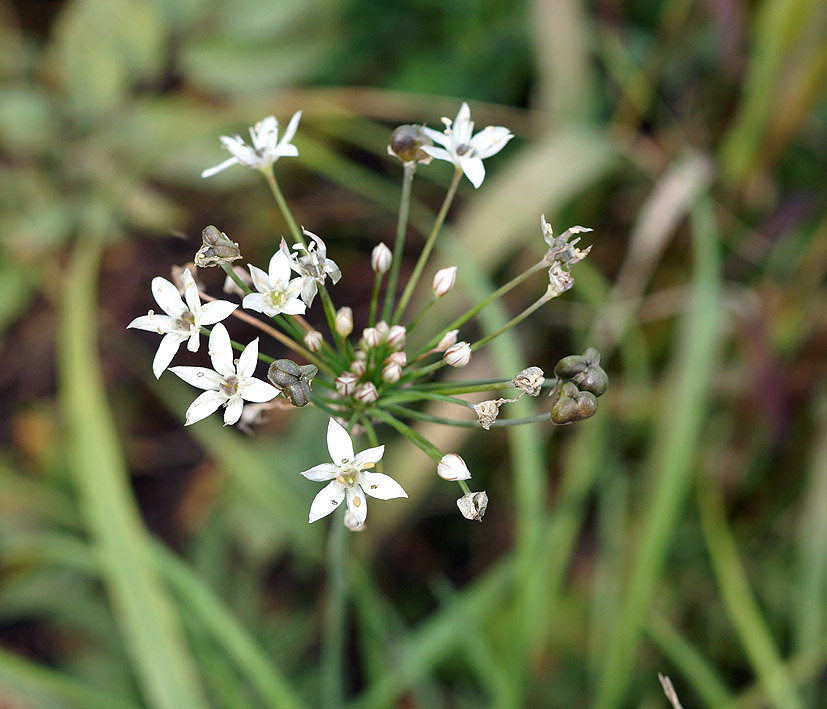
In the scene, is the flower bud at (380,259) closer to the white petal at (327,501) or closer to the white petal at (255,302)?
the white petal at (255,302)

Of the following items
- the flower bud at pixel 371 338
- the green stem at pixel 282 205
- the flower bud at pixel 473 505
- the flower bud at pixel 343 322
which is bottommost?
the flower bud at pixel 473 505

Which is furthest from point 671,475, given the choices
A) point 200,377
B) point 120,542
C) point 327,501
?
point 120,542

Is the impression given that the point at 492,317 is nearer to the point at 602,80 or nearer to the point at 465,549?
the point at 465,549

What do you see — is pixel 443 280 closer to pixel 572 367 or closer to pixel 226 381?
pixel 572 367

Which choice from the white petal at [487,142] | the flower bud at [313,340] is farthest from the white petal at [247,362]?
the white petal at [487,142]

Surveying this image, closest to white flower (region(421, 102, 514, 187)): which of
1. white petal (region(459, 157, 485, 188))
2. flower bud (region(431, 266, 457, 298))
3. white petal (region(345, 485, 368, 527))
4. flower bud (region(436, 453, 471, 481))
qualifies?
white petal (region(459, 157, 485, 188))

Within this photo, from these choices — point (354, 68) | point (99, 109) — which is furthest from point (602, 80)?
point (99, 109)

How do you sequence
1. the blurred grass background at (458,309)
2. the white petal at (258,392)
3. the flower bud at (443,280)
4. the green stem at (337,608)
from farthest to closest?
the blurred grass background at (458,309) → the green stem at (337,608) → the flower bud at (443,280) → the white petal at (258,392)
